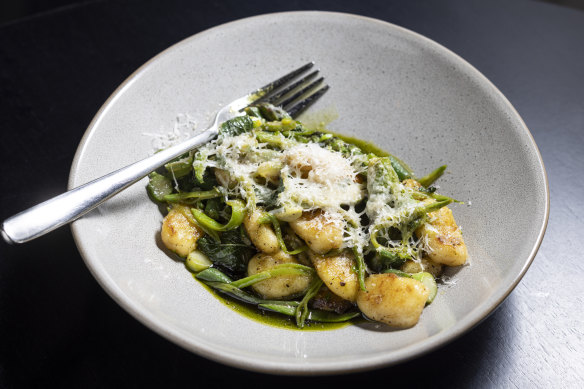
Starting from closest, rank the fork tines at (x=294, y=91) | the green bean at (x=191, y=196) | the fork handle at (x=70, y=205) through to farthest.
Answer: the fork handle at (x=70, y=205) < the green bean at (x=191, y=196) < the fork tines at (x=294, y=91)

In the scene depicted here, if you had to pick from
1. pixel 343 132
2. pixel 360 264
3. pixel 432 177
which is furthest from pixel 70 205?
pixel 432 177

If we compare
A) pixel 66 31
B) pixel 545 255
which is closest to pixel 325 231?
pixel 545 255

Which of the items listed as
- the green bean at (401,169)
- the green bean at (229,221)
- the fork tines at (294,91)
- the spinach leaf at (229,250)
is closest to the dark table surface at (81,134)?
the spinach leaf at (229,250)

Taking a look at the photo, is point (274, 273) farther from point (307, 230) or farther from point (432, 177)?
point (432, 177)

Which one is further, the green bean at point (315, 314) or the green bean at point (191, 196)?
the green bean at point (191, 196)

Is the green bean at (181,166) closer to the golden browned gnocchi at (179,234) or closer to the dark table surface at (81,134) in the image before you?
the golden browned gnocchi at (179,234)

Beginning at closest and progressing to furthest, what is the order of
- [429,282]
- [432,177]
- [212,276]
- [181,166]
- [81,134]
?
1. [429,282]
2. [212,276]
3. [181,166]
4. [432,177]
5. [81,134]
